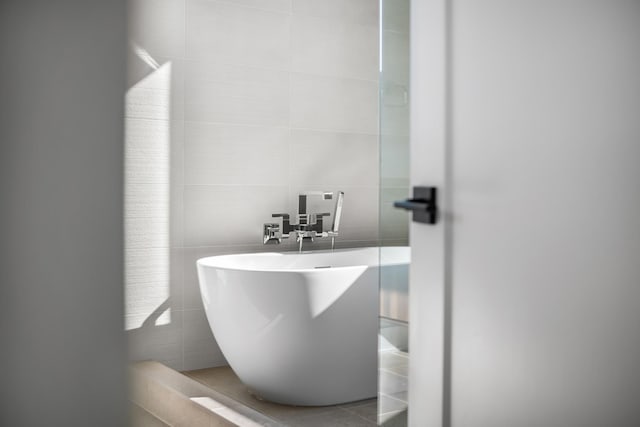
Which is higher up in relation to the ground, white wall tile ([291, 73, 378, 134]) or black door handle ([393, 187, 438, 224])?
white wall tile ([291, 73, 378, 134])

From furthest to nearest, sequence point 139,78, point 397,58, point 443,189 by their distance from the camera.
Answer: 1. point 139,78
2. point 397,58
3. point 443,189

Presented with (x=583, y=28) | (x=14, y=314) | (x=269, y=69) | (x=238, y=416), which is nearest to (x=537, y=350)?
(x=583, y=28)

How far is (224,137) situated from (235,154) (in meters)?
0.09

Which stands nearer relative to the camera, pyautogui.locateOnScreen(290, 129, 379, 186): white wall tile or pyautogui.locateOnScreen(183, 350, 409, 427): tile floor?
pyautogui.locateOnScreen(183, 350, 409, 427): tile floor

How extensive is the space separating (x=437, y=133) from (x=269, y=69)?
1855mm

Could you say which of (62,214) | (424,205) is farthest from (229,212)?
(62,214)

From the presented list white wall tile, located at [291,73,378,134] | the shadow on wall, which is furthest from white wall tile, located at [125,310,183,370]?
white wall tile, located at [291,73,378,134]

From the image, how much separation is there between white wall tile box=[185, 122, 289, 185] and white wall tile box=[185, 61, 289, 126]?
1.8 inches

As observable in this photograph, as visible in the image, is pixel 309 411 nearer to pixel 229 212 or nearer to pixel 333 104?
pixel 229 212

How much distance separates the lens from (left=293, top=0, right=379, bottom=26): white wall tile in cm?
273

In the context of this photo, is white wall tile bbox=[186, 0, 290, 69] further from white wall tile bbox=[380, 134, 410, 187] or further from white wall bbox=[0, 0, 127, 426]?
white wall bbox=[0, 0, 127, 426]

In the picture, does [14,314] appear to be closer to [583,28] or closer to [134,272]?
[583,28]

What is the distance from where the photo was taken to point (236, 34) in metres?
2.55

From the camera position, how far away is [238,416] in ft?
5.72
